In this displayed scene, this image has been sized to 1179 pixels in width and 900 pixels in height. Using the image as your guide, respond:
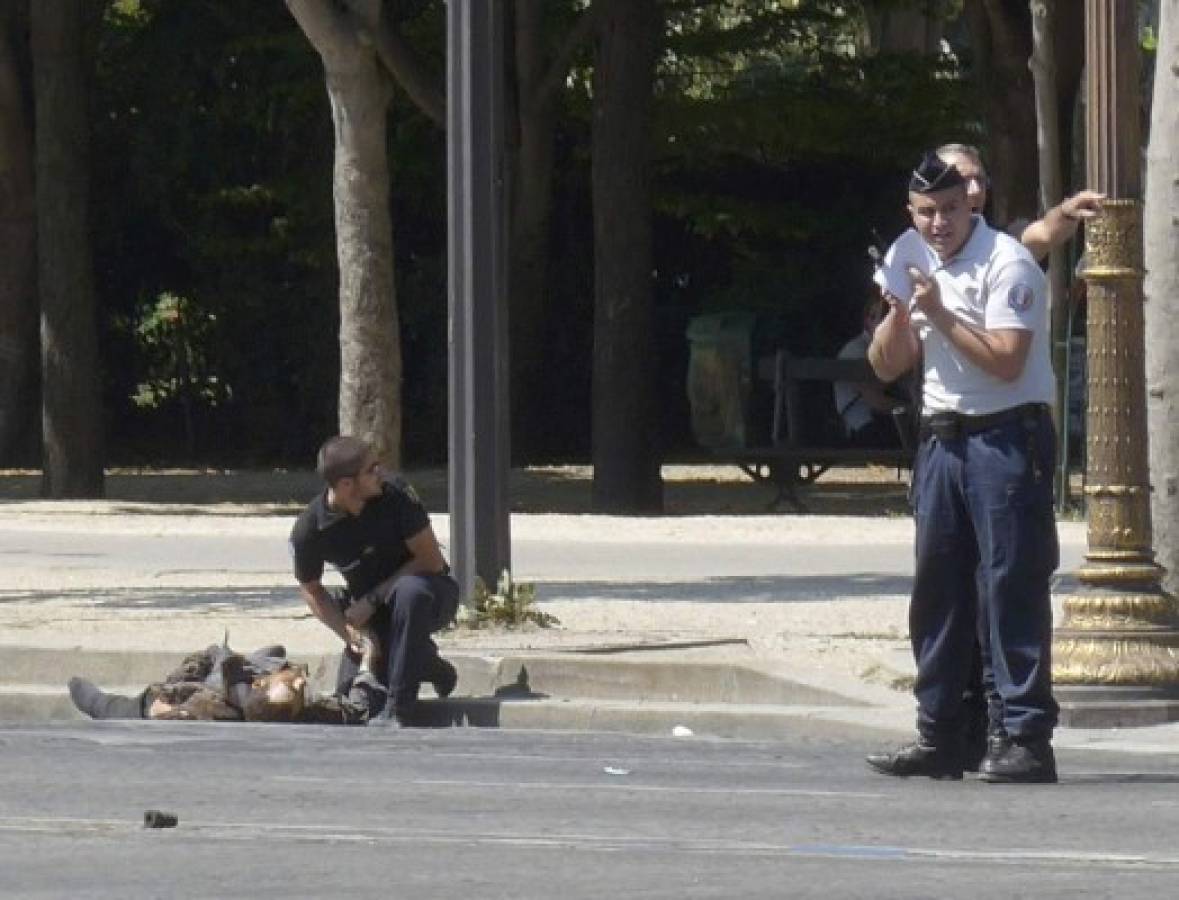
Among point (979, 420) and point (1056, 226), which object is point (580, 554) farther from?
point (979, 420)

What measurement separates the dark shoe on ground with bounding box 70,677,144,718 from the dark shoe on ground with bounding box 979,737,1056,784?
3.68m

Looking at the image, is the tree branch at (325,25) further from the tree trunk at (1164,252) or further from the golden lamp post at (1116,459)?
the golden lamp post at (1116,459)

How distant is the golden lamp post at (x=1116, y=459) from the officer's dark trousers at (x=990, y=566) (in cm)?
148

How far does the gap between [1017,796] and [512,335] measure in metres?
18.1

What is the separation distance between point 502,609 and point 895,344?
424 centimetres

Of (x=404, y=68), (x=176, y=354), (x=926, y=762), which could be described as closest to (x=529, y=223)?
(x=404, y=68)

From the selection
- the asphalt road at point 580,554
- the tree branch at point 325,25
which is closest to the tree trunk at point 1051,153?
the asphalt road at point 580,554

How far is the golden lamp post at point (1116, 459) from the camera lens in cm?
1054

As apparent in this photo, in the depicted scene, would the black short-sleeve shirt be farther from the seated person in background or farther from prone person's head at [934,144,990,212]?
the seated person in background

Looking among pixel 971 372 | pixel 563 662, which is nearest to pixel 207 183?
pixel 563 662

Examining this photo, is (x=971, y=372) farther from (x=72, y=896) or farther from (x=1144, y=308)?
(x=72, y=896)

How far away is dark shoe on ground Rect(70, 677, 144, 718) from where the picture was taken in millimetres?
11594

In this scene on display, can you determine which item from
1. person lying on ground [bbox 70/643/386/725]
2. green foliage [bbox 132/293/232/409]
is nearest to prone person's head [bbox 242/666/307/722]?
person lying on ground [bbox 70/643/386/725]

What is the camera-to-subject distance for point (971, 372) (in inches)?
358
